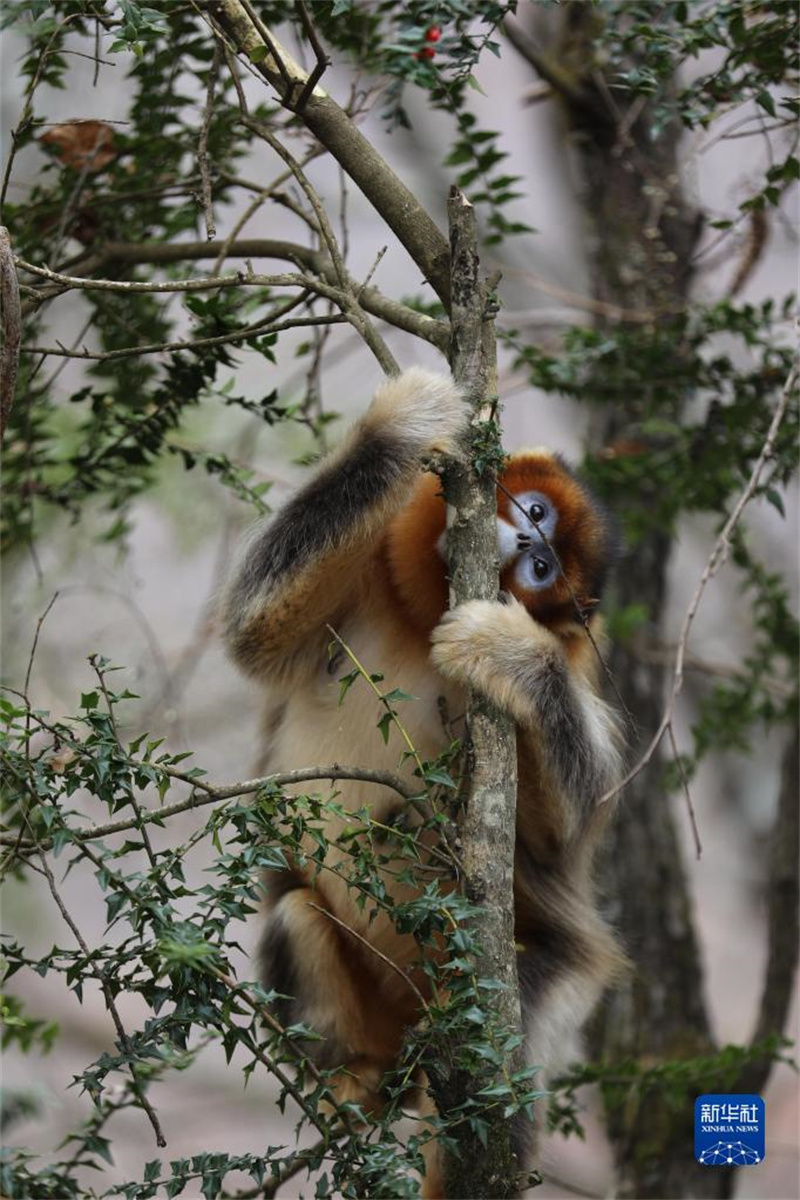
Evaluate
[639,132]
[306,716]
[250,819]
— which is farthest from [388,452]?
[639,132]

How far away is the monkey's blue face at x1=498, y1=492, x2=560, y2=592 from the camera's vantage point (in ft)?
12.0

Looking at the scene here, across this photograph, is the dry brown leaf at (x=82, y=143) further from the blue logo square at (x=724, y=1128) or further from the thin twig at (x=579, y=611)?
the blue logo square at (x=724, y=1128)

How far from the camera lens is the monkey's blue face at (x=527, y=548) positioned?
3.67 m

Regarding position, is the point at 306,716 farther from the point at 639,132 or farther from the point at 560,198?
the point at 560,198

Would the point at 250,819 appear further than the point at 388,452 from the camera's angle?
No

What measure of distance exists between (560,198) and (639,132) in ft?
11.8

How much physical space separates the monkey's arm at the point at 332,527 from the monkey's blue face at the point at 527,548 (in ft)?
0.95

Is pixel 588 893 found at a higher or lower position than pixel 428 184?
lower

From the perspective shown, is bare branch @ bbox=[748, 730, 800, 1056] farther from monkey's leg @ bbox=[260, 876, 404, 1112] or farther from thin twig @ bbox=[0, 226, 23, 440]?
thin twig @ bbox=[0, 226, 23, 440]

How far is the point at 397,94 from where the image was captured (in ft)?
13.4

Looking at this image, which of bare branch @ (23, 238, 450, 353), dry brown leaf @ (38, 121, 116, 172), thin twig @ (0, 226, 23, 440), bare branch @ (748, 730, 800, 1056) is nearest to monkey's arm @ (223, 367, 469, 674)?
bare branch @ (23, 238, 450, 353)

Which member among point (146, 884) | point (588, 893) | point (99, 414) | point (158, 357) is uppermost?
point (158, 357)

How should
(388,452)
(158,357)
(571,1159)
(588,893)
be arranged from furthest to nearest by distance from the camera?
(571,1159)
(158,357)
(588,893)
(388,452)

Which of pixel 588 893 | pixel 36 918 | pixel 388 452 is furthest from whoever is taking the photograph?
pixel 36 918
